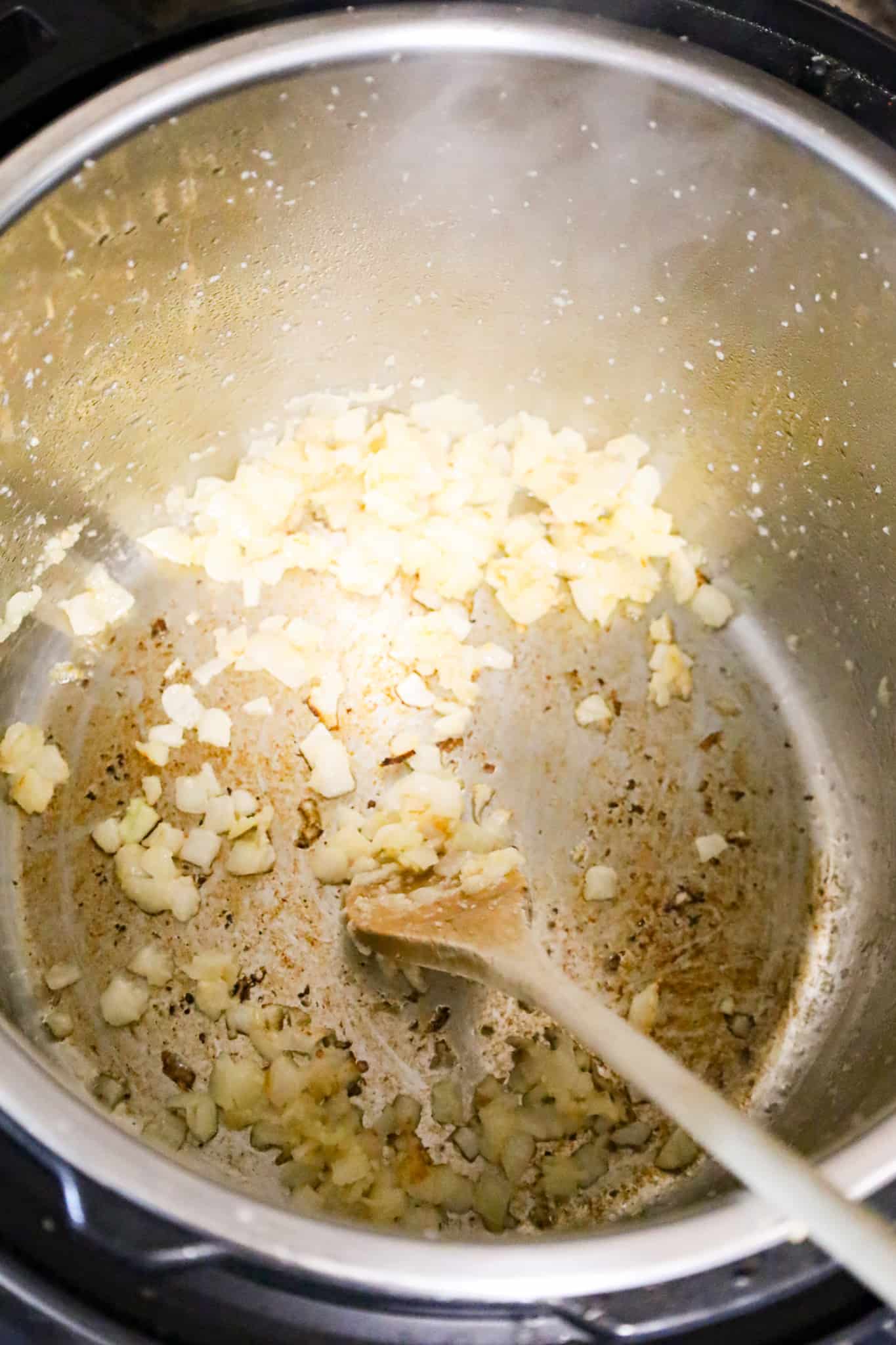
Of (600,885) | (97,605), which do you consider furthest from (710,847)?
(97,605)

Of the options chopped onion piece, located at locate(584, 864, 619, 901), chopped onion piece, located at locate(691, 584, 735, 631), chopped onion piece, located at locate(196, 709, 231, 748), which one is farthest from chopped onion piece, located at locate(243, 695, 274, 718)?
chopped onion piece, located at locate(691, 584, 735, 631)

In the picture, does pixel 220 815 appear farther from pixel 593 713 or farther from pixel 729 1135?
pixel 729 1135

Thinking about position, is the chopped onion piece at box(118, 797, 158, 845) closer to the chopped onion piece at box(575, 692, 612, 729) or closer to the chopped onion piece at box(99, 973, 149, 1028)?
the chopped onion piece at box(99, 973, 149, 1028)

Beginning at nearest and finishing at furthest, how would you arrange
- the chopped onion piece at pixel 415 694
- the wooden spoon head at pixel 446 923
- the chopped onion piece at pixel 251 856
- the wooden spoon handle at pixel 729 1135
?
the wooden spoon handle at pixel 729 1135, the wooden spoon head at pixel 446 923, the chopped onion piece at pixel 251 856, the chopped onion piece at pixel 415 694

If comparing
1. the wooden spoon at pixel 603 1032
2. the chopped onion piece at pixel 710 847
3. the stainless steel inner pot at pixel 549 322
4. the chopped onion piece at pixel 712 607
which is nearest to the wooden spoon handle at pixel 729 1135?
the wooden spoon at pixel 603 1032

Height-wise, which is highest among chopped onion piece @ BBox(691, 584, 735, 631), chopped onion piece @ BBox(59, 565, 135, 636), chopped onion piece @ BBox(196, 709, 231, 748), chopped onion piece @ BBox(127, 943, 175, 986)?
chopped onion piece @ BBox(691, 584, 735, 631)

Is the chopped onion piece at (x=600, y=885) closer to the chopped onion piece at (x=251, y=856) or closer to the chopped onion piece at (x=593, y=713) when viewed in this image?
the chopped onion piece at (x=593, y=713)
